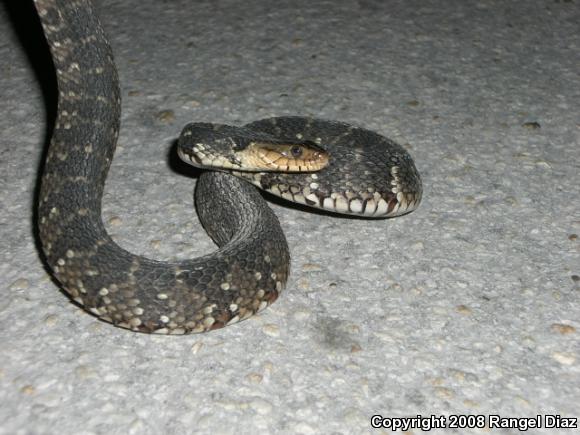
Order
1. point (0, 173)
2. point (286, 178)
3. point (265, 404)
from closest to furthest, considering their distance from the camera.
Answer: point (265, 404), point (286, 178), point (0, 173)

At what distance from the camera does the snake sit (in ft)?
12.2

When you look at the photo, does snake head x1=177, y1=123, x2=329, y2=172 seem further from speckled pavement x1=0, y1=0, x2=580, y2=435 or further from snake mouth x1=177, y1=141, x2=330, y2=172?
speckled pavement x1=0, y1=0, x2=580, y2=435

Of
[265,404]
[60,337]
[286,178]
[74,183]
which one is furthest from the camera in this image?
[286,178]

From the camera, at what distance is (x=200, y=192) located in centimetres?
460

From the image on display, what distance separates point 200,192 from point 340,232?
87 cm

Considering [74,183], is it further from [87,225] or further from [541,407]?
[541,407]

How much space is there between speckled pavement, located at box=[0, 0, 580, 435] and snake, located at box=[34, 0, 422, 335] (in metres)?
0.17

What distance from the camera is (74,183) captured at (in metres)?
4.23

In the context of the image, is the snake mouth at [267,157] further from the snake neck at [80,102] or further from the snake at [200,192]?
the snake neck at [80,102]

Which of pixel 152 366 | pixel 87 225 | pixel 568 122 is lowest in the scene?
pixel 568 122

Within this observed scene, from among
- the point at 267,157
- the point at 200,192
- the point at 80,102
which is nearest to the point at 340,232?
the point at 267,157

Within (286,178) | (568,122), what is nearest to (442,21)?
(568,122)

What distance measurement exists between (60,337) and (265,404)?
111cm

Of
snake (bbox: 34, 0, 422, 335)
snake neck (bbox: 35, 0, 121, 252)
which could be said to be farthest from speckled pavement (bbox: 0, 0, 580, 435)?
snake neck (bbox: 35, 0, 121, 252)
